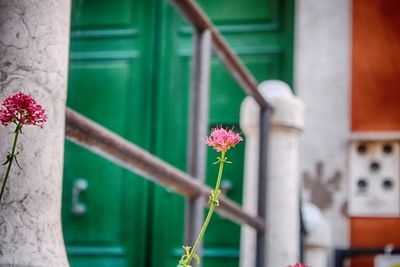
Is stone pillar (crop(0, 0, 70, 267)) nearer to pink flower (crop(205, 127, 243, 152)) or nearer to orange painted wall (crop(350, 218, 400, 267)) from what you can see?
pink flower (crop(205, 127, 243, 152))

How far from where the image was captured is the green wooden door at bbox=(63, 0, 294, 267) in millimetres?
4891

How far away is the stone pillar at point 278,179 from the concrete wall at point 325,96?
1721 mm

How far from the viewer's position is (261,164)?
3.07 m

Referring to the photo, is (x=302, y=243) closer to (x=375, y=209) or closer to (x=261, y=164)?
(x=261, y=164)

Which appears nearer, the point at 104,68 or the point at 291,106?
the point at 291,106

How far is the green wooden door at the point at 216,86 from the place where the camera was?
4809 mm

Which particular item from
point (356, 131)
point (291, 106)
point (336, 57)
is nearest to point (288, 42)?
point (336, 57)

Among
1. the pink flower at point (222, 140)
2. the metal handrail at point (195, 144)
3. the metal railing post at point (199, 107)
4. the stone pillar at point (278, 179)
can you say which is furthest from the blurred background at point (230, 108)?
the pink flower at point (222, 140)

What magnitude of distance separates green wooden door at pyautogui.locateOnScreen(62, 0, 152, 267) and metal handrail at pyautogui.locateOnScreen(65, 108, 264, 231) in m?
2.55

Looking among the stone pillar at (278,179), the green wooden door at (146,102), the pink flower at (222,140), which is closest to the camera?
the pink flower at (222,140)

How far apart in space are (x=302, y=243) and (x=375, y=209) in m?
1.16

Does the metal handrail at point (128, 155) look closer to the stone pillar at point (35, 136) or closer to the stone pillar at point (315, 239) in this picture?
the stone pillar at point (35, 136)

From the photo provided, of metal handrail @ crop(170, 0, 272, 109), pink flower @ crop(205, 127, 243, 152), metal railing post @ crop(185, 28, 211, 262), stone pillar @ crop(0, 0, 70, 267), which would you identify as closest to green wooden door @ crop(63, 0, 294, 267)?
metal handrail @ crop(170, 0, 272, 109)

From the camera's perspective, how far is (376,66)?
496 centimetres
